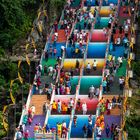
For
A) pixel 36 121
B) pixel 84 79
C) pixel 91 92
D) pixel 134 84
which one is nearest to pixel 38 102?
pixel 36 121

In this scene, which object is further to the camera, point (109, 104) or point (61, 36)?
point (61, 36)

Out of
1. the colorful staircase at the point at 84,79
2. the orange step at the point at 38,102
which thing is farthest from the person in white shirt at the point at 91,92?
the orange step at the point at 38,102

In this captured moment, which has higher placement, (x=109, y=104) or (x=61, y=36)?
(x=61, y=36)

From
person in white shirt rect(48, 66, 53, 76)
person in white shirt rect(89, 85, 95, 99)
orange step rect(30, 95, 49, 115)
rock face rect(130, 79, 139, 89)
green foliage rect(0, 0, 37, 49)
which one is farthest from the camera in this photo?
green foliage rect(0, 0, 37, 49)

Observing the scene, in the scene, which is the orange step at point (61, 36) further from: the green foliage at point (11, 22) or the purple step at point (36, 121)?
the purple step at point (36, 121)

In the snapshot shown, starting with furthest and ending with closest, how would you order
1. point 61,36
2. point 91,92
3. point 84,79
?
point 61,36 → point 84,79 → point 91,92

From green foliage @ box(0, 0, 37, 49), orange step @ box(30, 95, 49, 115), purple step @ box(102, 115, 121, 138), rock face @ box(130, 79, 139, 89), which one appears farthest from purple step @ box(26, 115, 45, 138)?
green foliage @ box(0, 0, 37, 49)

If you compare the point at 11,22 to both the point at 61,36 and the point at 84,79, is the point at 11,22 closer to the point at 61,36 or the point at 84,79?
the point at 61,36

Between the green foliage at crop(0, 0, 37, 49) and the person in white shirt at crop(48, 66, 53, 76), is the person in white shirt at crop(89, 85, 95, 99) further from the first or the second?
the green foliage at crop(0, 0, 37, 49)

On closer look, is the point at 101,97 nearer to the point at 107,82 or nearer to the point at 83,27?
the point at 107,82
